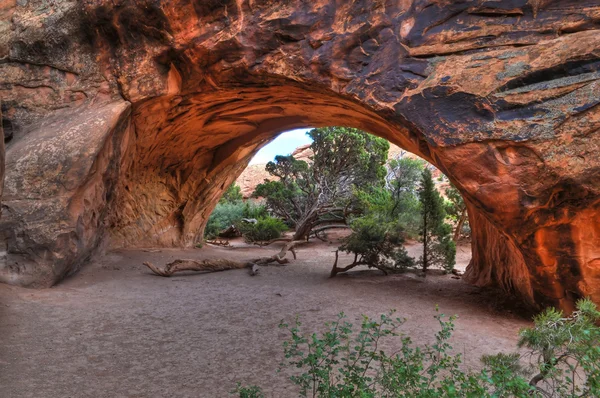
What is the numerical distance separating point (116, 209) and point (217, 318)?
580 cm

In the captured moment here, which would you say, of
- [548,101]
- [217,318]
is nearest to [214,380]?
[217,318]

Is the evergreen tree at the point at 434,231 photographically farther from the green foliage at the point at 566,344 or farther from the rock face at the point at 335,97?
the green foliage at the point at 566,344

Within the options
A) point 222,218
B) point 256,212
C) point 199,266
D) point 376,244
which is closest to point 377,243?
point 376,244

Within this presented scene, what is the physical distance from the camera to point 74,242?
6848 mm

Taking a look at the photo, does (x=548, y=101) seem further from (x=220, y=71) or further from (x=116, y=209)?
(x=116, y=209)

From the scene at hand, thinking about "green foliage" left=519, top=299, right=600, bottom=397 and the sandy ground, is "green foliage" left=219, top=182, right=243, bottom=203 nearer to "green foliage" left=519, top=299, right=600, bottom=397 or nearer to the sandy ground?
the sandy ground

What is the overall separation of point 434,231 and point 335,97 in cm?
431

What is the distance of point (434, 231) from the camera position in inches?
370

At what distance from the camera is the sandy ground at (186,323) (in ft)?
11.5

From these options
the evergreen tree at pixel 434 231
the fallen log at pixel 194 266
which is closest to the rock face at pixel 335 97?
the evergreen tree at pixel 434 231

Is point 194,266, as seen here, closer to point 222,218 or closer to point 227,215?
point 222,218

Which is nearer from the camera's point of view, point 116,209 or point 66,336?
point 66,336

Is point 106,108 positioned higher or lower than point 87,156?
higher

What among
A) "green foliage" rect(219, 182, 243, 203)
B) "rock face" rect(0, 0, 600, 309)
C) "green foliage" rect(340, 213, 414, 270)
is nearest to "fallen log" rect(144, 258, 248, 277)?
"rock face" rect(0, 0, 600, 309)
